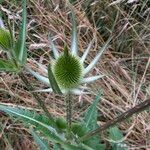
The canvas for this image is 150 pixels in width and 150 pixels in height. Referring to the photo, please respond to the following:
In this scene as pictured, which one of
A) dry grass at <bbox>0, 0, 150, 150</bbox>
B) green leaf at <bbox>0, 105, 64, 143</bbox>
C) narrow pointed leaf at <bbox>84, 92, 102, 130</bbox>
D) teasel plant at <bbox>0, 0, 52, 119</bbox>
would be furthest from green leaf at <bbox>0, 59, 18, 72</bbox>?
dry grass at <bbox>0, 0, 150, 150</bbox>

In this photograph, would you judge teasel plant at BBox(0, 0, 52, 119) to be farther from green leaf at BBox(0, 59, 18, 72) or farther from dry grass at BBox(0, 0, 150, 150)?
dry grass at BBox(0, 0, 150, 150)

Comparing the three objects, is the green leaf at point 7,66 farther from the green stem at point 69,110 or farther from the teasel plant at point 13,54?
the green stem at point 69,110

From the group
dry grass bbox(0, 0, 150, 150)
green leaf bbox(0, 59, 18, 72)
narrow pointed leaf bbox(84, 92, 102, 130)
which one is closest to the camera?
green leaf bbox(0, 59, 18, 72)

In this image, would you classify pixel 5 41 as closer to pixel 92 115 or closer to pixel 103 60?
pixel 92 115

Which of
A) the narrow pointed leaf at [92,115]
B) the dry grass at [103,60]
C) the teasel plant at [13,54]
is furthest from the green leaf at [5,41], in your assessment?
the dry grass at [103,60]

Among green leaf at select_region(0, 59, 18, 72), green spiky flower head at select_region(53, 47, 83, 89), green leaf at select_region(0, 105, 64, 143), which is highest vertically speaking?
green leaf at select_region(0, 59, 18, 72)

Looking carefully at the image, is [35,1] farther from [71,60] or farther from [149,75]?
[71,60]

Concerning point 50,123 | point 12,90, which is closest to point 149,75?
point 12,90
